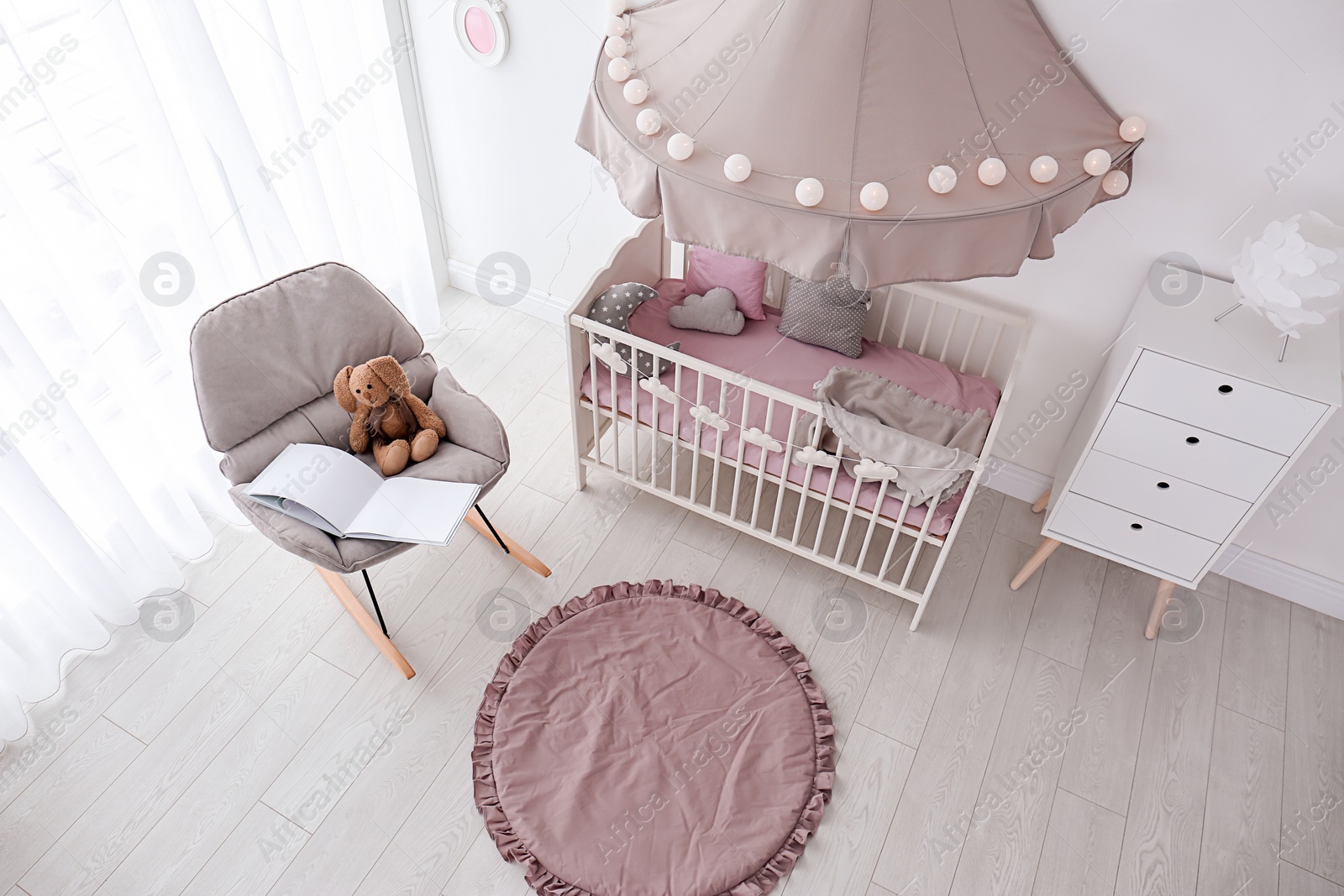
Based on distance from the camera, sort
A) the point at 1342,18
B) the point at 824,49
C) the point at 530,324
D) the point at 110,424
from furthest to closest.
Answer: the point at 530,324
the point at 110,424
the point at 1342,18
the point at 824,49

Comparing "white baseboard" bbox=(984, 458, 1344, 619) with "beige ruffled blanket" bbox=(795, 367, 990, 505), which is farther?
"white baseboard" bbox=(984, 458, 1344, 619)

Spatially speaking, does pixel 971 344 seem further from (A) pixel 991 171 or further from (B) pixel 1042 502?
(A) pixel 991 171

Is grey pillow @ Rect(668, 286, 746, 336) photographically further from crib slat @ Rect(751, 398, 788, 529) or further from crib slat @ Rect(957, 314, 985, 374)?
crib slat @ Rect(957, 314, 985, 374)

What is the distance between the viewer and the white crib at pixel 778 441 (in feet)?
6.88

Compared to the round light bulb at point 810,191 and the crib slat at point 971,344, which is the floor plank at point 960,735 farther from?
the round light bulb at point 810,191

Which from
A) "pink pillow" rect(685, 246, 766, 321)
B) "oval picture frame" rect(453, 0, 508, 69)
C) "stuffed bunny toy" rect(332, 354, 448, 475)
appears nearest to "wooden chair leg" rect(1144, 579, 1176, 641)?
"pink pillow" rect(685, 246, 766, 321)

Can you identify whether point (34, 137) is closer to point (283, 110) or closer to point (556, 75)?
point (283, 110)

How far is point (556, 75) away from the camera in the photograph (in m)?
2.54

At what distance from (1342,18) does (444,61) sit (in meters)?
2.30

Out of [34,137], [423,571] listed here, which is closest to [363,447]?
[423,571]

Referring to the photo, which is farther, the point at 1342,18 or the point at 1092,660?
the point at 1092,660

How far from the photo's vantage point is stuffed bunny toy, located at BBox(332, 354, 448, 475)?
6.82 ft

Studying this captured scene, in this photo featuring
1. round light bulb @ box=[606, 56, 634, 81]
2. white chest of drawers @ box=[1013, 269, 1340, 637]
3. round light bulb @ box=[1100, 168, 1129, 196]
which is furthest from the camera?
white chest of drawers @ box=[1013, 269, 1340, 637]

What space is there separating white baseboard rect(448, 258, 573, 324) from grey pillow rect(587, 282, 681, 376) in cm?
87
